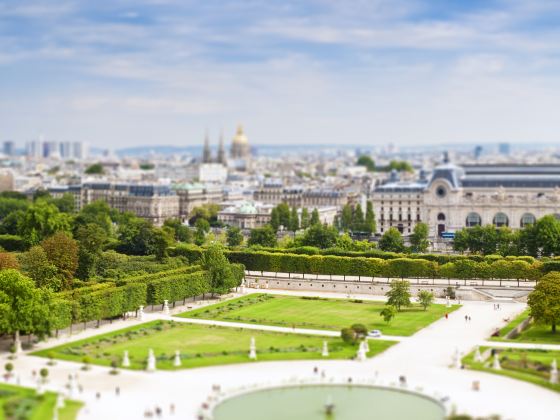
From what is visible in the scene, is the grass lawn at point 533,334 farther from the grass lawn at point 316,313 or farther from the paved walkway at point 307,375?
the grass lawn at point 316,313

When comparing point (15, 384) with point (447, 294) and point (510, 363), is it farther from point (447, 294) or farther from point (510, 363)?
point (447, 294)

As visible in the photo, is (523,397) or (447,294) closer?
(523,397)

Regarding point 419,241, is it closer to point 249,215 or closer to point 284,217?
point 284,217

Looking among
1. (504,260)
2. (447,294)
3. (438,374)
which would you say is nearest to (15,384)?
(438,374)

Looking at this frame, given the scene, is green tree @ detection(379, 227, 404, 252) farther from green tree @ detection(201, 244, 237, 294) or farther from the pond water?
the pond water

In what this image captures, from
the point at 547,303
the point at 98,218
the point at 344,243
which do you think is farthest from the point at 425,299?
the point at 98,218

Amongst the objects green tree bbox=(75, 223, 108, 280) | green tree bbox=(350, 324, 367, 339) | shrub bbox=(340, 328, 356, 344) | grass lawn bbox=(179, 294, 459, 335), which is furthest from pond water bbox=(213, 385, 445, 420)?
green tree bbox=(75, 223, 108, 280)
